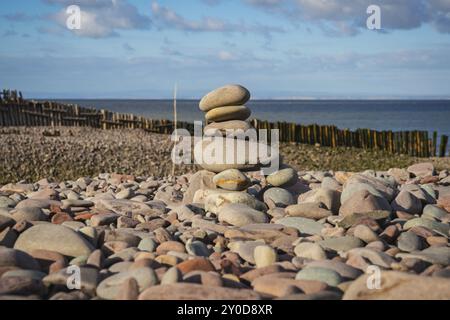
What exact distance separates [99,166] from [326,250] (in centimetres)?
964

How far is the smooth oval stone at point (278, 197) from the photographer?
6.57 meters

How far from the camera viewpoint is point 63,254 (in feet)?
14.4

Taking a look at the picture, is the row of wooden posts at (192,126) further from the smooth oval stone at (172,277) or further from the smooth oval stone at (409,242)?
the smooth oval stone at (172,277)

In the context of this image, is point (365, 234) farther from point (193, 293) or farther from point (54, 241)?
point (54, 241)

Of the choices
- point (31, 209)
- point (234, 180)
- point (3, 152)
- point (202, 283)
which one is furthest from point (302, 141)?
point (202, 283)

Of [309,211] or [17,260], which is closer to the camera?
[17,260]

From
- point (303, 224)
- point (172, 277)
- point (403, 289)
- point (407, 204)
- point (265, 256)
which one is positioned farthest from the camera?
point (407, 204)

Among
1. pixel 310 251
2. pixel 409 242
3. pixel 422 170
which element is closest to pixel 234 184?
pixel 310 251

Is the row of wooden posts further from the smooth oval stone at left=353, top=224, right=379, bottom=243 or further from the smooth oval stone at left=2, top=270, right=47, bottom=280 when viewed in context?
the smooth oval stone at left=2, top=270, right=47, bottom=280

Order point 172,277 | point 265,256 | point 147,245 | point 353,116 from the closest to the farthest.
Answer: point 172,277 < point 265,256 < point 147,245 < point 353,116

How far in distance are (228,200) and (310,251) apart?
A: 1.97m

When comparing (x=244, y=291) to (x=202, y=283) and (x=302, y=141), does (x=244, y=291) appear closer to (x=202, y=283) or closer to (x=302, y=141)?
(x=202, y=283)

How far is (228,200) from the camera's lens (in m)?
6.29

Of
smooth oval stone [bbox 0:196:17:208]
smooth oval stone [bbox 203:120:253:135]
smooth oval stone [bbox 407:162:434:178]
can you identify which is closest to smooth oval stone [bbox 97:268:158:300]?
smooth oval stone [bbox 0:196:17:208]
